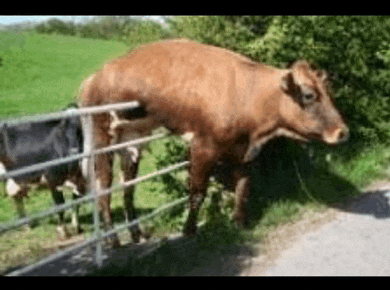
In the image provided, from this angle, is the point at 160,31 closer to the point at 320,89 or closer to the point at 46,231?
the point at 46,231

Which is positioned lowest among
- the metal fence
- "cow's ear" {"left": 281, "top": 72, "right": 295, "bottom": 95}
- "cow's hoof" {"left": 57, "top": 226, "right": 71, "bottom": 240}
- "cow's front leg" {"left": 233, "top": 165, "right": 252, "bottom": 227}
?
"cow's hoof" {"left": 57, "top": 226, "right": 71, "bottom": 240}

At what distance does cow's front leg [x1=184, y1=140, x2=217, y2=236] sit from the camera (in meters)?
6.23

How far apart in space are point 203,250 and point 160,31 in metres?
5.49

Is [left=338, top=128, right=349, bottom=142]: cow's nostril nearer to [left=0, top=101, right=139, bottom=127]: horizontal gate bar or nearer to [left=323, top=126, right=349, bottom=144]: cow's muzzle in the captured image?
[left=323, top=126, right=349, bottom=144]: cow's muzzle

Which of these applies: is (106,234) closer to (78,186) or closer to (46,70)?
(78,186)

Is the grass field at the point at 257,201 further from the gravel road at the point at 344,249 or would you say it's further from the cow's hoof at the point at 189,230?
the gravel road at the point at 344,249

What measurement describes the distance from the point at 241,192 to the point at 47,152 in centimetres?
283

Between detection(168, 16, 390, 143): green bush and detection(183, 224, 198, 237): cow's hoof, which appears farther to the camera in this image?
detection(168, 16, 390, 143): green bush

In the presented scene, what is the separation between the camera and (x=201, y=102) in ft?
20.1

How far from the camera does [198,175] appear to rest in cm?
641

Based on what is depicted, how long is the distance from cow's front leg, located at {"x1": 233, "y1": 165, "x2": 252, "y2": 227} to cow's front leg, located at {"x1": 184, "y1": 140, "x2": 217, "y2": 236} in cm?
40

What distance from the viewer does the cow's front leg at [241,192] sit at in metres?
6.74

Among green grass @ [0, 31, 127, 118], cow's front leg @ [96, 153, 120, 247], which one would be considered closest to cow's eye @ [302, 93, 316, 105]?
cow's front leg @ [96, 153, 120, 247]
